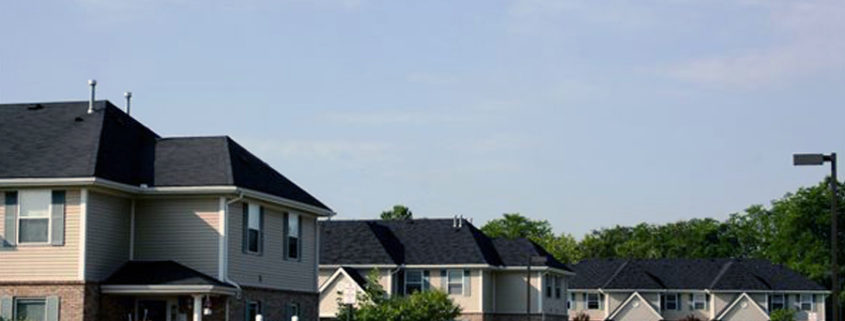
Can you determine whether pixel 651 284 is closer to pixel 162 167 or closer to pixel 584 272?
pixel 584 272

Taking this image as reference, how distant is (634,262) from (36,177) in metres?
75.7

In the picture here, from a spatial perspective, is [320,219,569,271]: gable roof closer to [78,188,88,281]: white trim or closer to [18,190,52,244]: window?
[18,190,52,244]: window

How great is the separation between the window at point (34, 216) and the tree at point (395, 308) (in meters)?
16.9

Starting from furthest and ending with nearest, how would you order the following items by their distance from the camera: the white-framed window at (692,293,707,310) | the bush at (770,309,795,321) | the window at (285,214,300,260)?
the white-framed window at (692,293,707,310), the bush at (770,309,795,321), the window at (285,214,300,260)

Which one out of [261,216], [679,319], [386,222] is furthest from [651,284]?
[261,216]

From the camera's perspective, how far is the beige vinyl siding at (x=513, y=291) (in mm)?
75500

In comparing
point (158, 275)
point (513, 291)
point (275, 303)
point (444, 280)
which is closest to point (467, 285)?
point (444, 280)

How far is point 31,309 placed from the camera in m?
38.7

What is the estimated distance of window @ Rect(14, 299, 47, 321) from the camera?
38.5m

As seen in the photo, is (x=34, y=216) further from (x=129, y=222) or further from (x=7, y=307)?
(x=129, y=222)

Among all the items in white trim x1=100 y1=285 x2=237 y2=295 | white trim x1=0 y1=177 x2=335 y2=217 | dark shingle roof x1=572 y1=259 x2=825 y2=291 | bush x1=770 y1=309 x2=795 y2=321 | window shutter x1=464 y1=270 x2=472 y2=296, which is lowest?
bush x1=770 y1=309 x2=795 y2=321

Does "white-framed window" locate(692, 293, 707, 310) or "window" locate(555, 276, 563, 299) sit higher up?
"window" locate(555, 276, 563, 299)

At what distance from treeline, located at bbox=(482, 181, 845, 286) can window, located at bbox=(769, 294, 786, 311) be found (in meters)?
21.5

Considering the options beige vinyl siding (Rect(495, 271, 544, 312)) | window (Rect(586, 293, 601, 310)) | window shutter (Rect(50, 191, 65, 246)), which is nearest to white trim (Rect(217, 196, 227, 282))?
window shutter (Rect(50, 191, 65, 246))
